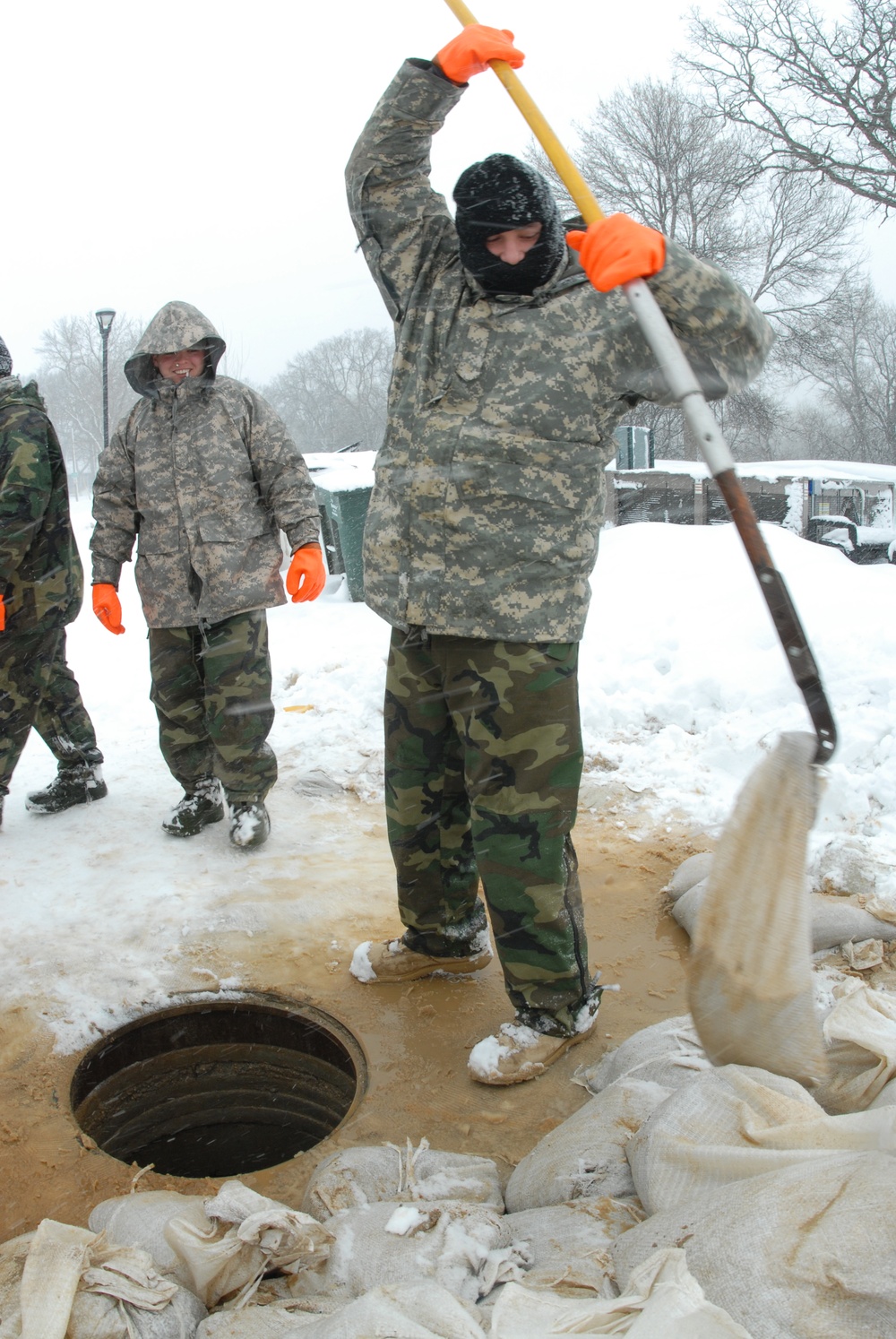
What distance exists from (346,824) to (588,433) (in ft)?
7.27

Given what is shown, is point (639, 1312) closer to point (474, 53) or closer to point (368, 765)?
point (474, 53)

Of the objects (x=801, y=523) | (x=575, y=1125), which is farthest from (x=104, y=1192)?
(x=801, y=523)

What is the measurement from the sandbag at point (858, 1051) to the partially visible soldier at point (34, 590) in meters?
2.96

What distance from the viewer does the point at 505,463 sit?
7.39 ft

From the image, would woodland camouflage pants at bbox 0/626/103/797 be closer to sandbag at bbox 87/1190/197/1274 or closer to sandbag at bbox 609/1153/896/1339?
sandbag at bbox 87/1190/197/1274

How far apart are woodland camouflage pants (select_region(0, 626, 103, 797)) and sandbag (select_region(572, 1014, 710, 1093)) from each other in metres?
2.47

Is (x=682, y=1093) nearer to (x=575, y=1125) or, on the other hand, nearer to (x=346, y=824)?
(x=575, y=1125)

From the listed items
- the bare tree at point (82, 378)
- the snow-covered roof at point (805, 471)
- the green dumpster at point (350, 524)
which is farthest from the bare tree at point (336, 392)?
the green dumpster at point (350, 524)

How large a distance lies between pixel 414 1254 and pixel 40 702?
3.10m

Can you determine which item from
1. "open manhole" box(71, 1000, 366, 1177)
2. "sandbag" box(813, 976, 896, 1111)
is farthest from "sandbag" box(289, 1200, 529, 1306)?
"open manhole" box(71, 1000, 366, 1177)

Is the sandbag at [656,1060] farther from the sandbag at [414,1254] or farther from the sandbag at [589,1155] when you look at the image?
the sandbag at [414,1254]

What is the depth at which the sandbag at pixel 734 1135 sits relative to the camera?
1554 millimetres

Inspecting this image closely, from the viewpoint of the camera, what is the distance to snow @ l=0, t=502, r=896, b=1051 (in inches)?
123

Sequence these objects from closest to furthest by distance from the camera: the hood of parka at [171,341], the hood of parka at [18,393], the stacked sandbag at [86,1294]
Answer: the stacked sandbag at [86,1294] → the hood of parka at [171,341] → the hood of parka at [18,393]
